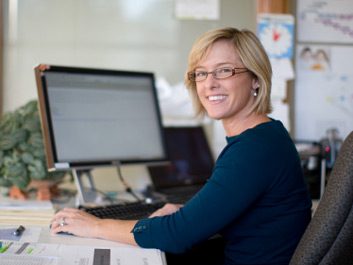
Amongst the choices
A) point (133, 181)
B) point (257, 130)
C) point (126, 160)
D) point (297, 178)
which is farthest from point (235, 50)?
point (133, 181)

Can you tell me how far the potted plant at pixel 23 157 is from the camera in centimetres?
150

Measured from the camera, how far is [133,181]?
1926 mm

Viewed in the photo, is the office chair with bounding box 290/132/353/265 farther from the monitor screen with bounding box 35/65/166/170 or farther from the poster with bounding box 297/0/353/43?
the poster with bounding box 297/0/353/43

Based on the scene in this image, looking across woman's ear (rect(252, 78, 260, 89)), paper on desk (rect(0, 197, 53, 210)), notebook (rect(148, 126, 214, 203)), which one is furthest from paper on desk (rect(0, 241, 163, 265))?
notebook (rect(148, 126, 214, 203))

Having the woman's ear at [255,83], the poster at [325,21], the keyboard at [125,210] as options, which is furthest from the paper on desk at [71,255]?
the poster at [325,21]

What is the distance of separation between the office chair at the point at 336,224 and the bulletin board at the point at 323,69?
3.99 ft

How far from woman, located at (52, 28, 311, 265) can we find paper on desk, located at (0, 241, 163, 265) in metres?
0.05

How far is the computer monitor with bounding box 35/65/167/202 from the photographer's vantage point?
144 cm

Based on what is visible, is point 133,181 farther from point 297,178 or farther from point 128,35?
point 297,178

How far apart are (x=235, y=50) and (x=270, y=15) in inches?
33.1

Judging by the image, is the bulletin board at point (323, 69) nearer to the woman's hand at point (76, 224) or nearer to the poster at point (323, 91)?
the poster at point (323, 91)

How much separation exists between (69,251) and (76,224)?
145 millimetres

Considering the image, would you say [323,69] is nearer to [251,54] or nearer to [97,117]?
[251,54]

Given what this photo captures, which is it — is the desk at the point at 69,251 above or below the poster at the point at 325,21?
below
